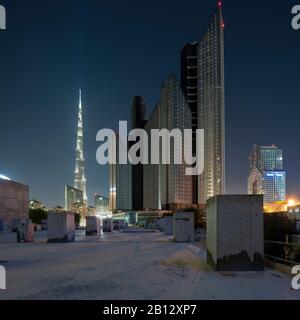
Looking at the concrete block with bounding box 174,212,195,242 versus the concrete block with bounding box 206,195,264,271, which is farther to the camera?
the concrete block with bounding box 174,212,195,242

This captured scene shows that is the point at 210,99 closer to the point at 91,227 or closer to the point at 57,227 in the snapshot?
the point at 91,227

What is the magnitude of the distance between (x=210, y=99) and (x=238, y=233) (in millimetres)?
132030

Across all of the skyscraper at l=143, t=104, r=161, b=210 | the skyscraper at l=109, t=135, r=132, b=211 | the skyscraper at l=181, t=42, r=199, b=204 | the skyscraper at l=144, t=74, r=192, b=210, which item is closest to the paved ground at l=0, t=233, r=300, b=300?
the skyscraper at l=144, t=74, r=192, b=210

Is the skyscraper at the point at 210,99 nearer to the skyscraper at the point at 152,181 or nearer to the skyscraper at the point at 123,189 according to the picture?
the skyscraper at the point at 152,181

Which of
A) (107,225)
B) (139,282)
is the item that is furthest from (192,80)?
(139,282)

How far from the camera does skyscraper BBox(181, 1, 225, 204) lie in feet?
450

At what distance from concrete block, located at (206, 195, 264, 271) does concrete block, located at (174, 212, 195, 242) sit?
1382cm

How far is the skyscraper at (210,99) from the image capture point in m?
137

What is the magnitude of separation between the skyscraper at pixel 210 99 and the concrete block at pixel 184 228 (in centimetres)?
11156

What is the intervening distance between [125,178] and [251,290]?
192175mm

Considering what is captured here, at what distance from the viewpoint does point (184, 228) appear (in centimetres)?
2384

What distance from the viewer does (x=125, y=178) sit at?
19900 cm

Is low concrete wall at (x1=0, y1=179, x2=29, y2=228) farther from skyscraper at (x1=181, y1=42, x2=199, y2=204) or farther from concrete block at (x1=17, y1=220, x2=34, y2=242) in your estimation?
skyscraper at (x1=181, y1=42, x2=199, y2=204)
